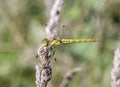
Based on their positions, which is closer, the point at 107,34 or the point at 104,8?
the point at 104,8

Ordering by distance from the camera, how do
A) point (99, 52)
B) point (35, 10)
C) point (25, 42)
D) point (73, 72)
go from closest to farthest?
1. point (73, 72)
2. point (99, 52)
3. point (25, 42)
4. point (35, 10)

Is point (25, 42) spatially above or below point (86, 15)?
below

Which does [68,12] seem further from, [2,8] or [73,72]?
Result: [73,72]

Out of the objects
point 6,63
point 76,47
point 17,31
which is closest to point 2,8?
point 17,31

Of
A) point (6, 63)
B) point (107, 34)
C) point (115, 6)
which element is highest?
point (115, 6)

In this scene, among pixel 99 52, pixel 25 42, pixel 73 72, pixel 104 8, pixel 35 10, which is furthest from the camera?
pixel 35 10

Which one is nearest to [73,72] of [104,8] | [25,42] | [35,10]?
[104,8]

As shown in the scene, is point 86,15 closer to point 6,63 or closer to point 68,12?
point 68,12
